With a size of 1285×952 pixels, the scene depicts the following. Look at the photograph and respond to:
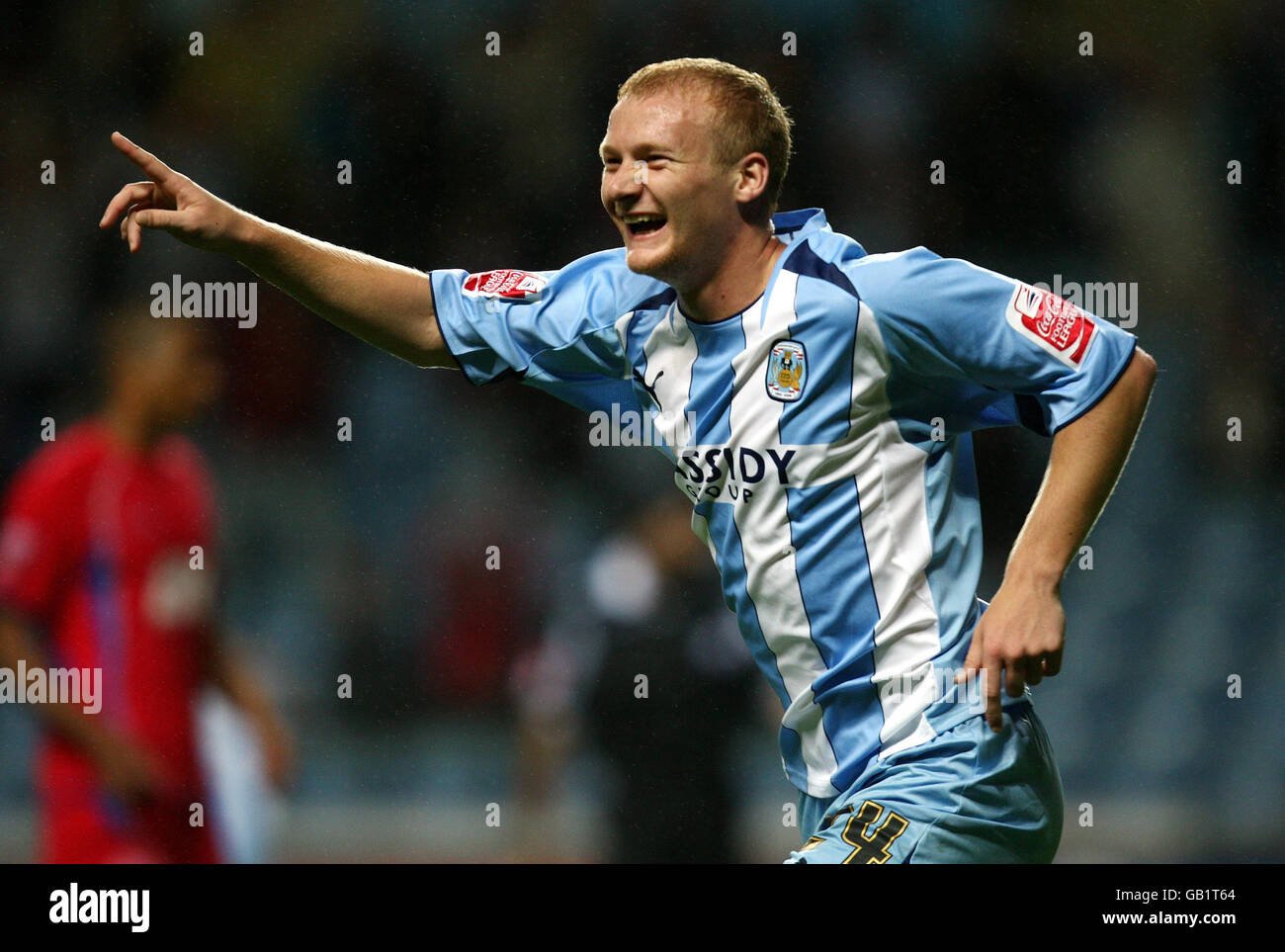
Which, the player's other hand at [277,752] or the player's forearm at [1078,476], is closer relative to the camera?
the player's forearm at [1078,476]

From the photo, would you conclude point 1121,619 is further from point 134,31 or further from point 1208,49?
point 134,31

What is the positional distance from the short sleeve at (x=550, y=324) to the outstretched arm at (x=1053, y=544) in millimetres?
927

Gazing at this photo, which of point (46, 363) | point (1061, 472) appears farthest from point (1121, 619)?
point (46, 363)

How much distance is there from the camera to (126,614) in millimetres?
5055

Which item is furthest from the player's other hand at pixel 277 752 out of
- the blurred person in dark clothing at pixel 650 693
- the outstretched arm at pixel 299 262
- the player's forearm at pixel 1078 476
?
the player's forearm at pixel 1078 476

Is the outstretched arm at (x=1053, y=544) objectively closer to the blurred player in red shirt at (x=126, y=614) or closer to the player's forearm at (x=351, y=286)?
the player's forearm at (x=351, y=286)

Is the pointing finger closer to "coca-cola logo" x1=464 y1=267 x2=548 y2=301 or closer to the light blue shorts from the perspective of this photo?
"coca-cola logo" x1=464 y1=267 x2=548 y2=301

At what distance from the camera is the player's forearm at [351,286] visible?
3281mm

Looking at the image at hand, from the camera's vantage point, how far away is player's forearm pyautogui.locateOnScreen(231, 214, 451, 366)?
3281mm

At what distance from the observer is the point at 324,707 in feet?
19.5

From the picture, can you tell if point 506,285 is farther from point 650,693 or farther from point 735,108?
point 650,693

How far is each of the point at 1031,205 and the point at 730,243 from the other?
3.33 m

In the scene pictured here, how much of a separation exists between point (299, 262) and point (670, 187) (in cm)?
79

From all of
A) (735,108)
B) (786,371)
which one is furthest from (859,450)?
(735,108)
